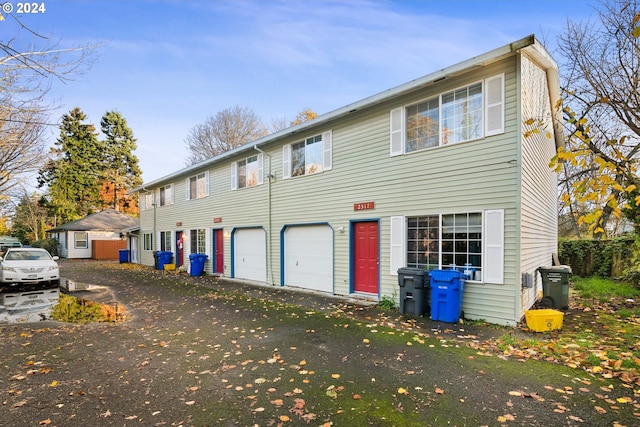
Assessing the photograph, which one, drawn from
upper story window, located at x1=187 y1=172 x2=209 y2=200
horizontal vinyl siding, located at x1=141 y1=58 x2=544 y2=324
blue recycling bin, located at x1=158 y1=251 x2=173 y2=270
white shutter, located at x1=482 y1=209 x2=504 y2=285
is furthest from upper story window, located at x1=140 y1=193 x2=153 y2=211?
white shutter, located at x1=482 y1=209 x2=504 y2=285

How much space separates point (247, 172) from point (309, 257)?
200 inches

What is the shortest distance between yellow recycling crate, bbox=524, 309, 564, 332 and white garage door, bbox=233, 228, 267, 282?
8987 millimetres

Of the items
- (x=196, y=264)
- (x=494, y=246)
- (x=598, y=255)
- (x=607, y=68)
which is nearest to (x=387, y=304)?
(x=494, y=246)

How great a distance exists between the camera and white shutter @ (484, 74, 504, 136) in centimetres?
672

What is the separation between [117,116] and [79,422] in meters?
48.5

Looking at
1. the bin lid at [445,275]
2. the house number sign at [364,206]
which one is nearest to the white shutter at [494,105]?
the bin lid at [445,275]

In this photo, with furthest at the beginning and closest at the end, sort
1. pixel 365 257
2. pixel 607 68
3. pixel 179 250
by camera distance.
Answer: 1. pixel 179 250
2. pixel 607 68
3. pixel 365 257

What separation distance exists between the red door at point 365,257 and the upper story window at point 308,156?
2341 millimetres

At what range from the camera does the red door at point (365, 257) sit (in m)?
9.15

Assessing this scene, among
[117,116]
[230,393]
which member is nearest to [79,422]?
[230,393]

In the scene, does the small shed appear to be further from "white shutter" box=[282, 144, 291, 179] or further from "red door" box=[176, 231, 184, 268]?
"white shutter" box=[282, 144, 291, 179]

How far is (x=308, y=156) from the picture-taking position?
1128 cm

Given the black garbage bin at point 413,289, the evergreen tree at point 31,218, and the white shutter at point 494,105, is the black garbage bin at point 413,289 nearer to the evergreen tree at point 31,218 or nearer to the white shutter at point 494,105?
the white shutter at point 494,105

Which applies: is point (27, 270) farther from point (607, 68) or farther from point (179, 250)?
point (607, 68)
